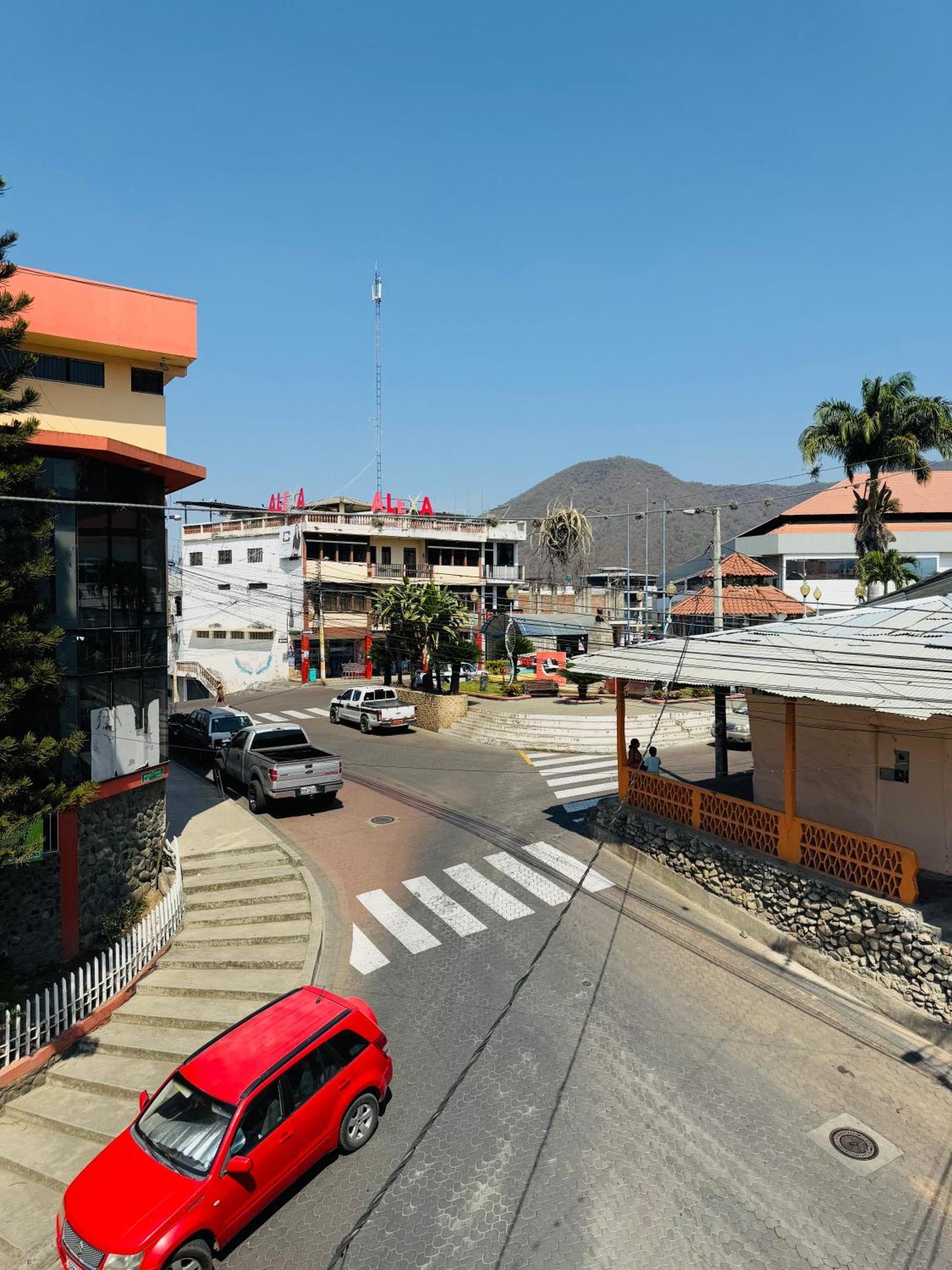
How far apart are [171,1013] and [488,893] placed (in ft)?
19.9

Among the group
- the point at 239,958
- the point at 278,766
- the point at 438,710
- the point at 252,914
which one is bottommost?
the point at 239,958

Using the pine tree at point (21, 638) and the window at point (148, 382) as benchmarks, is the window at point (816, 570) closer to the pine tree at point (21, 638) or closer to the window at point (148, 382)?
the window at point (148, 382)

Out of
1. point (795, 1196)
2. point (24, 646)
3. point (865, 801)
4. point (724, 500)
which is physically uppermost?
point (724, 500)

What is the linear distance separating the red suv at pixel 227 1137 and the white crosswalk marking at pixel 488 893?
5456 millimetres

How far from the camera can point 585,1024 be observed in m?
10.6

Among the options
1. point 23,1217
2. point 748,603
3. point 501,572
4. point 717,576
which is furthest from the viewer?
point 501,572

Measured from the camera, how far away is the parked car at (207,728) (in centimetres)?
2608

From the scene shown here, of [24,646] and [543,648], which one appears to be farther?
[543,648]

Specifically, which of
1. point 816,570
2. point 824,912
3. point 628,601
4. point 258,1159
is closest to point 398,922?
point 258,1159

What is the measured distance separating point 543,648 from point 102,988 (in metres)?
47.1

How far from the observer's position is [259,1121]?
7.54 meters

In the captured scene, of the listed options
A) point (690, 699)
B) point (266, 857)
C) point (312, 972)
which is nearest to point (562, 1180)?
point (312, 972)

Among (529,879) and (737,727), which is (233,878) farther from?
(737,727)

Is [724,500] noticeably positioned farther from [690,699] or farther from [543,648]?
[690,699]
